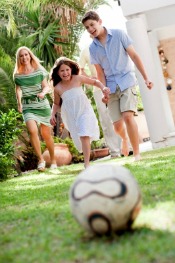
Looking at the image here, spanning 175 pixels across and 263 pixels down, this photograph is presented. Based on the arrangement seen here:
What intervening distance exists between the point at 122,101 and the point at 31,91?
99.9 inches

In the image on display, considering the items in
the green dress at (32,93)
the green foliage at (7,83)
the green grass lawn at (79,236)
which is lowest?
the green grass lawn at (79,236)

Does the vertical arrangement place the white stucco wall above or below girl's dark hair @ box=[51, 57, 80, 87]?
above

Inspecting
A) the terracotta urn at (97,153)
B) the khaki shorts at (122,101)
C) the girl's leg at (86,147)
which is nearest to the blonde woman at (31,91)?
the girl's leg at (86,147)

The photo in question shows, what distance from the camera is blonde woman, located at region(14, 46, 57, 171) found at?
911 centimetres

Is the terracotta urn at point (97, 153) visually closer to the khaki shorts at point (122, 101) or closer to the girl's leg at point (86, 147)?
the girl's leg at point (86, 147)

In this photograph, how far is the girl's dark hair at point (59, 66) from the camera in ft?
24.6

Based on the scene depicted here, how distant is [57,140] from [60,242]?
1070cm

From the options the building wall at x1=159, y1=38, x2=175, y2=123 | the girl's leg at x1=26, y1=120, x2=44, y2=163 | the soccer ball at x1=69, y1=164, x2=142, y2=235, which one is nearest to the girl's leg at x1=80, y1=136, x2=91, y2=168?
the girl's leg at x1=26, y1=120, x2=44, y2=163

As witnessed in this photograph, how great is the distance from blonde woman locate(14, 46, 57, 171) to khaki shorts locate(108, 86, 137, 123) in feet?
6.59

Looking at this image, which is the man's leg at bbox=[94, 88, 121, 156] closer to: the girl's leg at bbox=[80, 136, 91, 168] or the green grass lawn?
the girl's leg at bbox=[80, 136, 91, 168]

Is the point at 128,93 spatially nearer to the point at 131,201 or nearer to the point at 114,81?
the point at 114,81

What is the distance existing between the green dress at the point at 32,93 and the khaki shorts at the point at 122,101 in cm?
212

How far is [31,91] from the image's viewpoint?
9297mm

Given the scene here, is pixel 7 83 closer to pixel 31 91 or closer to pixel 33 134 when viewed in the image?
pixel 31 91
